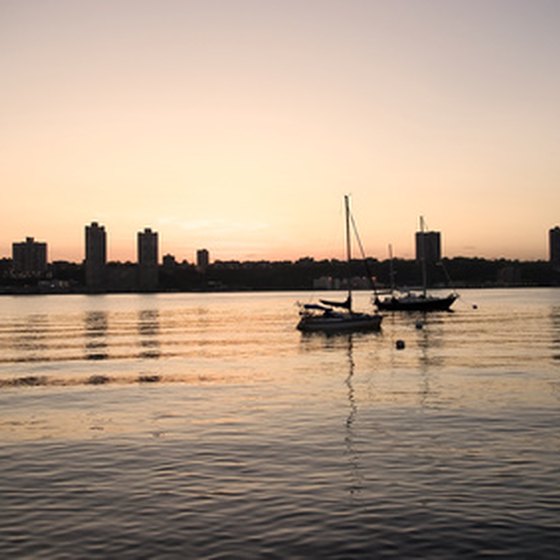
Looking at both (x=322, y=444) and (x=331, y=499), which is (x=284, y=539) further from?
(x=322, y=444)

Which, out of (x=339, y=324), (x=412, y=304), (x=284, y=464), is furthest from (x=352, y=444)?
(x=412, y=304)

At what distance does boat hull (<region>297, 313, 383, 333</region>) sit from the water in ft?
129

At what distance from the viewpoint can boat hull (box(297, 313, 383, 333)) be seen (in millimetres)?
87562

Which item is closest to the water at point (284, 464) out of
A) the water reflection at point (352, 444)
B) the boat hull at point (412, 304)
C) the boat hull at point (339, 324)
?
the water reflection at point (352, 444)

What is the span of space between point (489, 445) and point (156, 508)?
1147 centimetres

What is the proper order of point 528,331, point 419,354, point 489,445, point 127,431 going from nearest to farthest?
point 489,445 → point 127,431 → point 419,354 → point 528,331

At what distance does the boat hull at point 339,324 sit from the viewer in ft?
287

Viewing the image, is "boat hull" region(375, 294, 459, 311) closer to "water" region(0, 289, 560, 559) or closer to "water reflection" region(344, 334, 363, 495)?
"water" region(0, 289, 560, 559)

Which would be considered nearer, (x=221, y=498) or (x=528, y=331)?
(x=221, y=498)

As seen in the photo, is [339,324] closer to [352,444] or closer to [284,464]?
[352,444]

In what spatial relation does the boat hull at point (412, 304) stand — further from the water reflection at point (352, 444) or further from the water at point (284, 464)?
the water reflection at point (352, 444)

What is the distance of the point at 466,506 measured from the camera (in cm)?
1681

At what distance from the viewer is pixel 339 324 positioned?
288ft

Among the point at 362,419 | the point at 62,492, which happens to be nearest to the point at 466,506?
the point at 62,492
